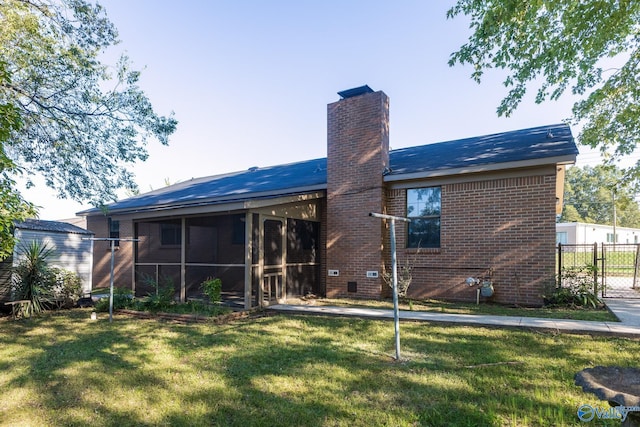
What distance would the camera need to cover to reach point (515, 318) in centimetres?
668

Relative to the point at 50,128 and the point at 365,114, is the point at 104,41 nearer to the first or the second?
the point at 50,128

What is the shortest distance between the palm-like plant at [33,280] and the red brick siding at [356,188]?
723 cm

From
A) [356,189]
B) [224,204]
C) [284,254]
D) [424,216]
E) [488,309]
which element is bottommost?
[488,309]

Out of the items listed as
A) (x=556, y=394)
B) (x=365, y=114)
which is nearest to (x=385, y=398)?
(x=556, y=394)

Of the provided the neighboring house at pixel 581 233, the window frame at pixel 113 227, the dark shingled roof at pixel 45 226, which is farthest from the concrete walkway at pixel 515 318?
the neighboring house at pixel 581 233

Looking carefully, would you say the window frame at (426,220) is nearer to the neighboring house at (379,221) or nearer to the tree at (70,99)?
the neighboring house at (379,221)

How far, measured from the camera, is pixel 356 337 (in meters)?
5.92

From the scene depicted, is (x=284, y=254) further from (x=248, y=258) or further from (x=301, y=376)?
(x=301, y=376)

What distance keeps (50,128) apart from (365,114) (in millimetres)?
8116

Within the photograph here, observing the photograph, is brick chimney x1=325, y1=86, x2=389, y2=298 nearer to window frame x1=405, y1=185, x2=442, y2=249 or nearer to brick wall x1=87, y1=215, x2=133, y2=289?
window frame x1=405, y1=185, x2=442, y2=249

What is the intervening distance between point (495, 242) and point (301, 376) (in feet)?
21.1

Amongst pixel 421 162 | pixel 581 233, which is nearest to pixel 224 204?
pixel 421 162

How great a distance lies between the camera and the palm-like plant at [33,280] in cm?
866

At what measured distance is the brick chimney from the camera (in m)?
10.0
